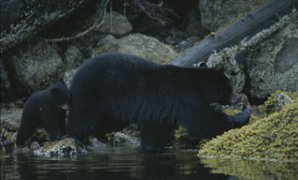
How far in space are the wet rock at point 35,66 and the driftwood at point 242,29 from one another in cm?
295

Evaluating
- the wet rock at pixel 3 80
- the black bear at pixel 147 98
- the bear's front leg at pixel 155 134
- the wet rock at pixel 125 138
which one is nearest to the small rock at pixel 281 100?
the black bear at pixel 147 98

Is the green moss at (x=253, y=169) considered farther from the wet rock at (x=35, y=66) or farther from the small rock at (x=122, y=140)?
the wet rock at (x=35, y=66)

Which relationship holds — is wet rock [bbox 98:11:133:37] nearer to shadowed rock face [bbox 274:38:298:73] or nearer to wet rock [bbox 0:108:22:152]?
wet rock [bbox 0:108:22:152]

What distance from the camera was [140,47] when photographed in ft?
41.0

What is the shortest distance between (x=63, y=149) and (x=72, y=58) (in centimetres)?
469

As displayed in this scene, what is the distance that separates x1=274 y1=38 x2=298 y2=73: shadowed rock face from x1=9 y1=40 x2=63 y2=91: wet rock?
4.00 metres

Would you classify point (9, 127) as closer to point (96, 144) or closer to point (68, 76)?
point (68, 76)

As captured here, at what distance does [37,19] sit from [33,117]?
272 cm

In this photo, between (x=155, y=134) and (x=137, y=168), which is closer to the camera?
(x=137, y=168)

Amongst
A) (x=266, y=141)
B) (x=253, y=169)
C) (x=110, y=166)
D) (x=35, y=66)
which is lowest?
(x=253, y=169)

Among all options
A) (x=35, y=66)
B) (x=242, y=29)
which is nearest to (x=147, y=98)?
(x=242, y=29)

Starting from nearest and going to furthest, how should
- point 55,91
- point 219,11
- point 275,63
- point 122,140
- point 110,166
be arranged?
point 110,166
point 55,91
point 122,140
point 275,63
point 219,11

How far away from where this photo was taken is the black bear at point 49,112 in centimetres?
1015

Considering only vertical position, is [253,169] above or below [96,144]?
below
